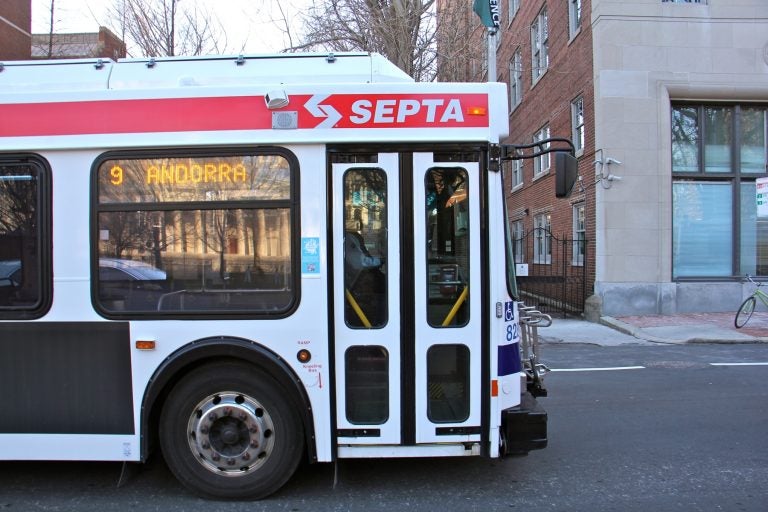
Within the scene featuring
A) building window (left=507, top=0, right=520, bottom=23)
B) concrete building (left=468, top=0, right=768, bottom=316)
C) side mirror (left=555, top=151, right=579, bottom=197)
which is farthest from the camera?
building window (left=507, top=0, right=520, bottom=23)

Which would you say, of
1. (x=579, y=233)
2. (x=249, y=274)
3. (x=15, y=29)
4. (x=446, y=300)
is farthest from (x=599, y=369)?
(x=15, y=29)

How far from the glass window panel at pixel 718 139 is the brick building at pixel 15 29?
93.8ft

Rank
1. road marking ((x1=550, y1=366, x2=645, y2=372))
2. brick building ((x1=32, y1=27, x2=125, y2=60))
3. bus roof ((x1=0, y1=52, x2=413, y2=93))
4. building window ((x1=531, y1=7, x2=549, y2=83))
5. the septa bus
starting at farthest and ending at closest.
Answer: brick building ((x1=32, y1=27, x2=125, y2=60)), building window ((x1=531, y1=7, x2=549, y2=83)), road marking ((x1=550, y1=366, x2=645, y2=372)), bus roof ((x1=0, y1=52, x2=413, y2=93)), the septa bus

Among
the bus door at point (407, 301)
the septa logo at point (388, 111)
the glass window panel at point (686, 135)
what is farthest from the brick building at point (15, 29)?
→ the bus door at point (407, 301)

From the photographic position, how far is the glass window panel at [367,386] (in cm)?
363

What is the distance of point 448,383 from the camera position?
3670 mm

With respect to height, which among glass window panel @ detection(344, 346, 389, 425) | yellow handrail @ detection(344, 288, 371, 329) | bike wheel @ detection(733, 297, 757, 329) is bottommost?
bike wheel @ detection(733, 297, 757, 329)

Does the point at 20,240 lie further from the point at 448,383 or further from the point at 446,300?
the point at 448,383

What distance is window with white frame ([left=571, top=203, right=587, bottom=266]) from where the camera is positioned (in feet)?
48.1

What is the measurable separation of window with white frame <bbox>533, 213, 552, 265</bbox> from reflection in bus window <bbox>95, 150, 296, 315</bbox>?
14.8 m

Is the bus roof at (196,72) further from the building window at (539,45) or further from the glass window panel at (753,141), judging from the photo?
the building window at (539,45)

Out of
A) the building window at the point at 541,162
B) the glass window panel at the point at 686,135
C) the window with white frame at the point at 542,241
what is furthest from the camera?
the building window at the point at 541,162

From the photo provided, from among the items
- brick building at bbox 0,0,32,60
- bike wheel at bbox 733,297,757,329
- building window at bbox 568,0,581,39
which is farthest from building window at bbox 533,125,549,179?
brick building at bbox 0,0,32,60

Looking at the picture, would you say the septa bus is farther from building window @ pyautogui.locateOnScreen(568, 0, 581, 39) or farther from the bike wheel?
building window @ pyautogui.locateOnScreen(568, 0, 581, 39)
